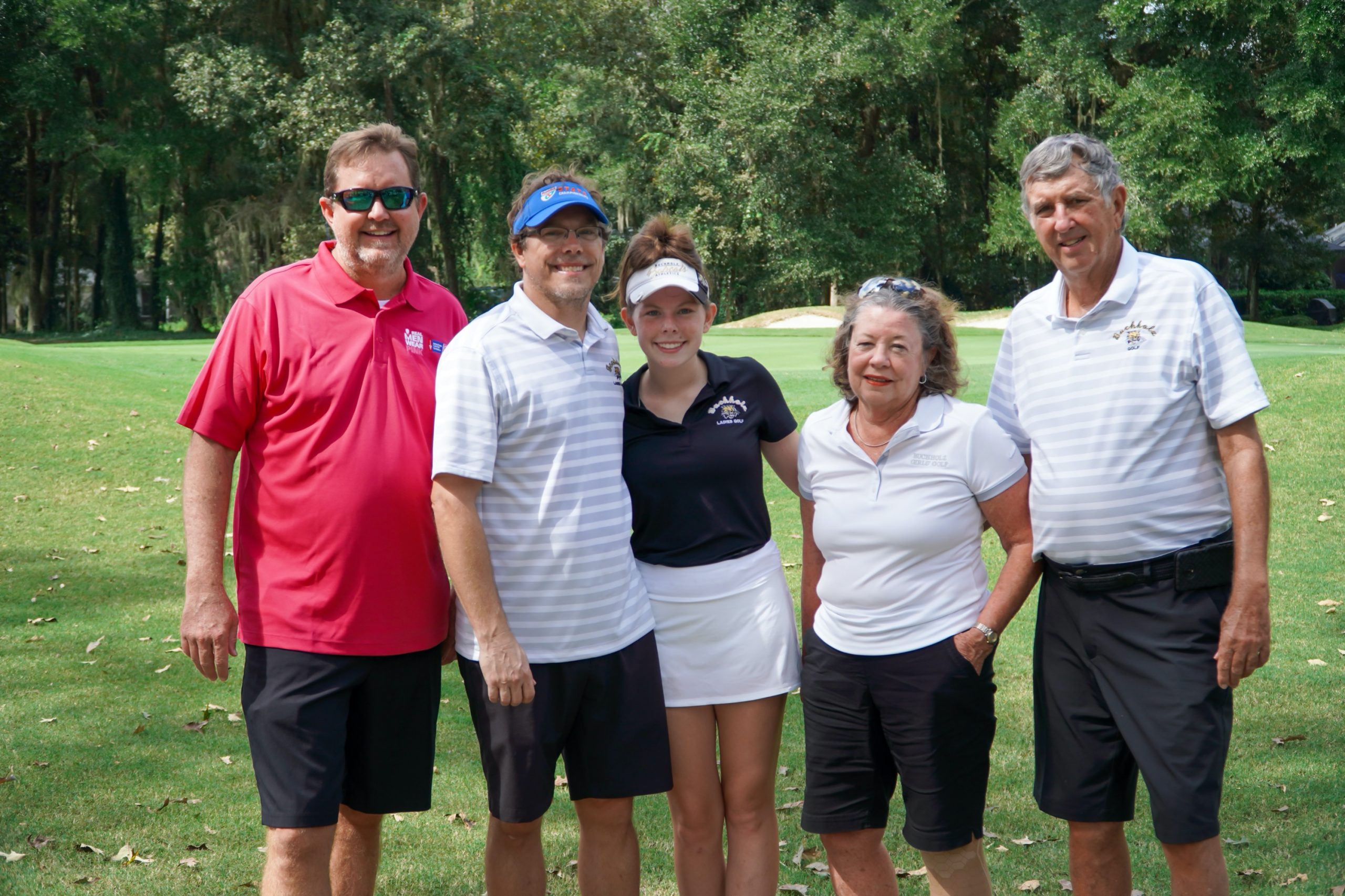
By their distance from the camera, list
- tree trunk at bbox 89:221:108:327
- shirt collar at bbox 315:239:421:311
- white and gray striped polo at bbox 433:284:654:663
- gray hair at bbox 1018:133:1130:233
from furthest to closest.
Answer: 1. tree trunk at bbox 89:221:108:327
2. shirt collar at bbox 315:239:421:311
3. gray hair at bbox 1018:133:1130:233
4. white and gray striped polo at bbox 433:284:654:663

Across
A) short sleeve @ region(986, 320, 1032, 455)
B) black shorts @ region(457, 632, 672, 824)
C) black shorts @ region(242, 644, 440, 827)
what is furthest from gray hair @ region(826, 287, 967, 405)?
black shorts @ region(242, 644, 440, 827)

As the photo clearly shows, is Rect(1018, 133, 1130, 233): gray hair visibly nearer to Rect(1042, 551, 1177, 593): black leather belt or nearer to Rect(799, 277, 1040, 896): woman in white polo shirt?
Rect(799, 277, 1040, 896): woman in white polo shirt

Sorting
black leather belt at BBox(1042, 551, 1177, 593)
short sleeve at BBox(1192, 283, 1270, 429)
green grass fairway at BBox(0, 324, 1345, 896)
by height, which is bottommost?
green grass fairway at BBox(0, 324, 1345, 896)

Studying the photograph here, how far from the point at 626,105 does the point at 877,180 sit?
850 centimetres

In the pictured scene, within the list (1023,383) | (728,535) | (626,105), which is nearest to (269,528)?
(728,535)

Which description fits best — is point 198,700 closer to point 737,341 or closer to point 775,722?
point 775,722

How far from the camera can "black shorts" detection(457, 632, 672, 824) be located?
11.3 feet

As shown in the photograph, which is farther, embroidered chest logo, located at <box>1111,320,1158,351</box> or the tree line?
the tree line

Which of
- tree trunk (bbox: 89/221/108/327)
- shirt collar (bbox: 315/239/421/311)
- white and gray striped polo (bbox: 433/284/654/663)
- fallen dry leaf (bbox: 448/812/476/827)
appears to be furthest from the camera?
tree trunk (bbox: 89/221/108/327)

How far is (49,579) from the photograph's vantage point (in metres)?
9.25

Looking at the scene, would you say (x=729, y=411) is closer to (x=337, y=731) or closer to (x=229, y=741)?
(x=337, y=731)

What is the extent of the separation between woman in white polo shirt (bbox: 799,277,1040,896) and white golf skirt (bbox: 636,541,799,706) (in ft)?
0.45

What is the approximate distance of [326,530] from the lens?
3.44 metres

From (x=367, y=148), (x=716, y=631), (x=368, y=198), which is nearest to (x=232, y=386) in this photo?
(x=368, y=198)
